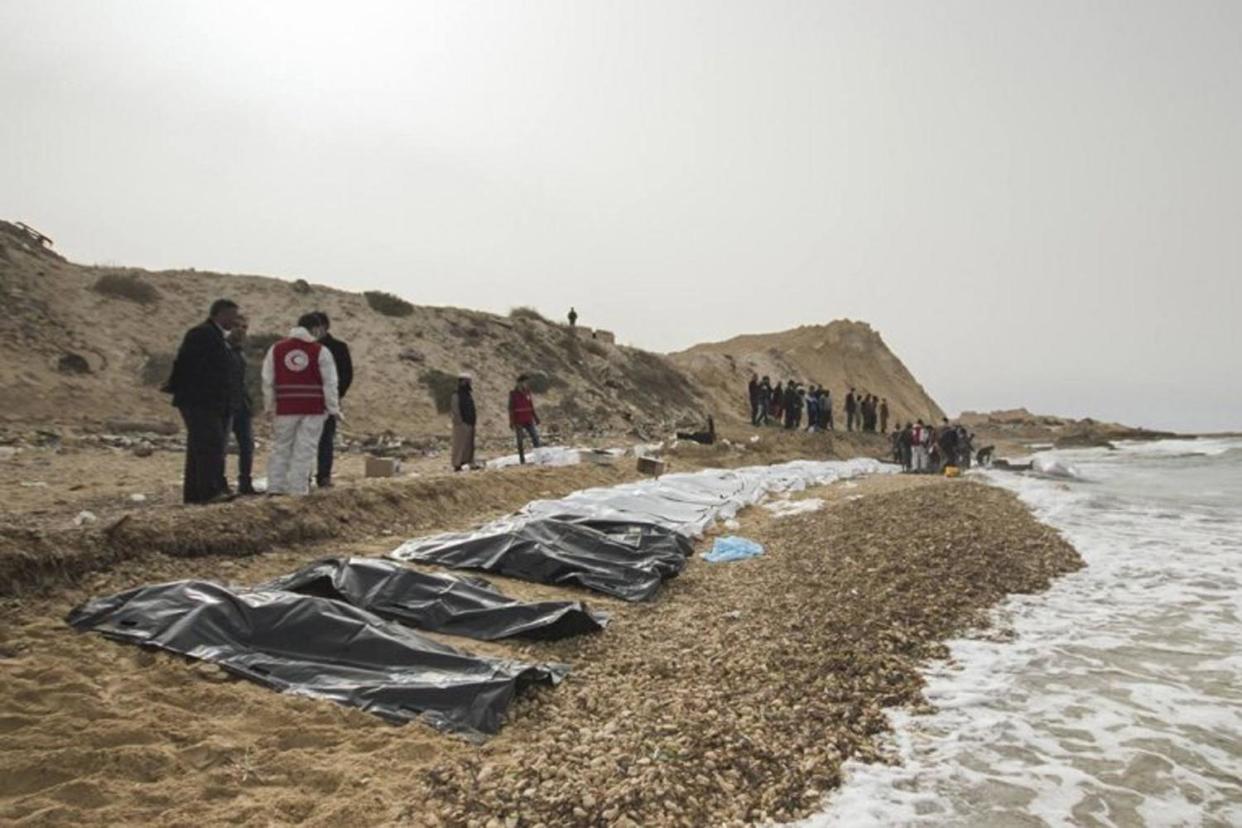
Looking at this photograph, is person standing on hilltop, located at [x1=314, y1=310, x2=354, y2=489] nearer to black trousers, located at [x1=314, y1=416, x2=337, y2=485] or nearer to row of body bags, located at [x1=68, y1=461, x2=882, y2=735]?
black trousers, located at [x1=314, y1=416, x2=337, y2=485]

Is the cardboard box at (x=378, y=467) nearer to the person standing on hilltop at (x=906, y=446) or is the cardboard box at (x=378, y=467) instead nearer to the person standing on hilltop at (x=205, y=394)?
the person standing on hilltop at (x=205, y=394)

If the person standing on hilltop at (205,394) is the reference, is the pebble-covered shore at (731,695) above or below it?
below

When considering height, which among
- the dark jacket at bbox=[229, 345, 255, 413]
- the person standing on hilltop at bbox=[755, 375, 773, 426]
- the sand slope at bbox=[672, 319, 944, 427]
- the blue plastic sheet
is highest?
the sand slope at bbox=[672, 319, 944, 427]

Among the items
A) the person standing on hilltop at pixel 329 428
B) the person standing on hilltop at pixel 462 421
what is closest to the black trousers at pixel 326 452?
the person standing on hilltop at pixel 329 428

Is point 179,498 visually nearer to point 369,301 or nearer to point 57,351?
point 57,351

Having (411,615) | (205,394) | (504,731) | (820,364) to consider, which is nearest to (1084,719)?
(504,731)

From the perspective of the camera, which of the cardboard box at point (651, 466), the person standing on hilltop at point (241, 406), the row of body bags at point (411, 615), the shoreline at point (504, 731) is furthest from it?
the cardboard box at point (651, 466)

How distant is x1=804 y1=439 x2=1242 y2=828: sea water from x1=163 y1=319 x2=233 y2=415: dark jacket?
19.2 ft

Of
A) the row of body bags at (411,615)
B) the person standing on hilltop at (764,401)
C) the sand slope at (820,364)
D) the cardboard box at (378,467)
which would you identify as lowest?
the row of body bags at (411,615)

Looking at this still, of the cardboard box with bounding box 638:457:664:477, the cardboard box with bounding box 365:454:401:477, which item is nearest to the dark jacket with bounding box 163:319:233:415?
the cardboard box with bounding box 365:454:401:477

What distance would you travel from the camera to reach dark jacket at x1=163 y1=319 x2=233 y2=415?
6133 millimetres

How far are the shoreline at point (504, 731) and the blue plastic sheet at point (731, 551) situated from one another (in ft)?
7.09

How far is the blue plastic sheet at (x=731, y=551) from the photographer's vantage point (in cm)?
730

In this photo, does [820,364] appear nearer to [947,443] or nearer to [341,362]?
[947,443]
